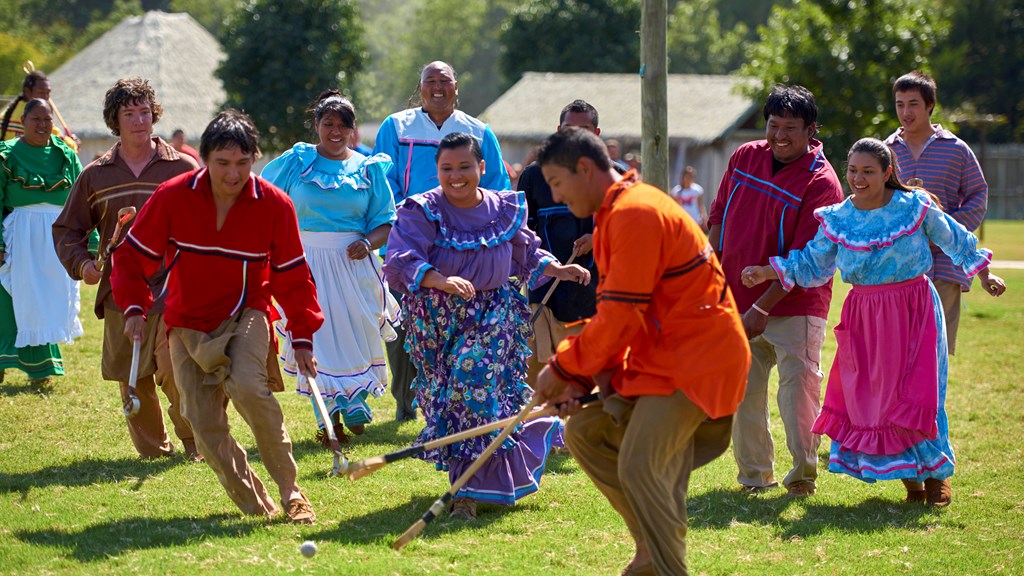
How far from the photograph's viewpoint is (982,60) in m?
47.4

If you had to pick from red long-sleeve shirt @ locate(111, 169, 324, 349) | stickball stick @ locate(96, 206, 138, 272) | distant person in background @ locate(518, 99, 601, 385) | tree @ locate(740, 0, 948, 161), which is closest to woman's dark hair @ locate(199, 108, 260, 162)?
red long-sleeve shirt @ locate(111, 169, 324, 349)

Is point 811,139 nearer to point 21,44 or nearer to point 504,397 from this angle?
point 504,397

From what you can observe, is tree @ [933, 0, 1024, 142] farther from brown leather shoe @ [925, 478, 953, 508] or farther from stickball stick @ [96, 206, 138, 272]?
stickball stick @ [96, 206, 138, 272]

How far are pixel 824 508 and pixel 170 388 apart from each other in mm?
4072

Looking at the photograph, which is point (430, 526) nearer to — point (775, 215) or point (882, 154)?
point (775, 215)

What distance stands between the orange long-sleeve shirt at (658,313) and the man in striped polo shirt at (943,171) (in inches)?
147

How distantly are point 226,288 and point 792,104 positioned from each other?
131 inches

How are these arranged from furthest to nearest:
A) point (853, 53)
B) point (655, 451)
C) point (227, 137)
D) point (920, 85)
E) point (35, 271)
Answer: point (853, 53), point (35, 271), point (920, 85), point (227, 137), point (655, 451)

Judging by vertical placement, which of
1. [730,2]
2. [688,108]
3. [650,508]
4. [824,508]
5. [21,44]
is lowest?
[824,508]

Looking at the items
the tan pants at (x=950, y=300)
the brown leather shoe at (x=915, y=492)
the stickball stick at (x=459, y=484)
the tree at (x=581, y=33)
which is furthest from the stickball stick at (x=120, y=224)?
the tree at (x=581, y=33)

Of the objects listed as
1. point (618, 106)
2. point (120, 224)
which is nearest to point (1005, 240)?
point (618, 106)

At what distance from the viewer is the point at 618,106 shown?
37.9 meters

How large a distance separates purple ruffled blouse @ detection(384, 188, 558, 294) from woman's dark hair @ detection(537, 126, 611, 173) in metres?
1.59

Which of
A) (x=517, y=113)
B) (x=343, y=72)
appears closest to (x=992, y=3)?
(x=517, y=113)
